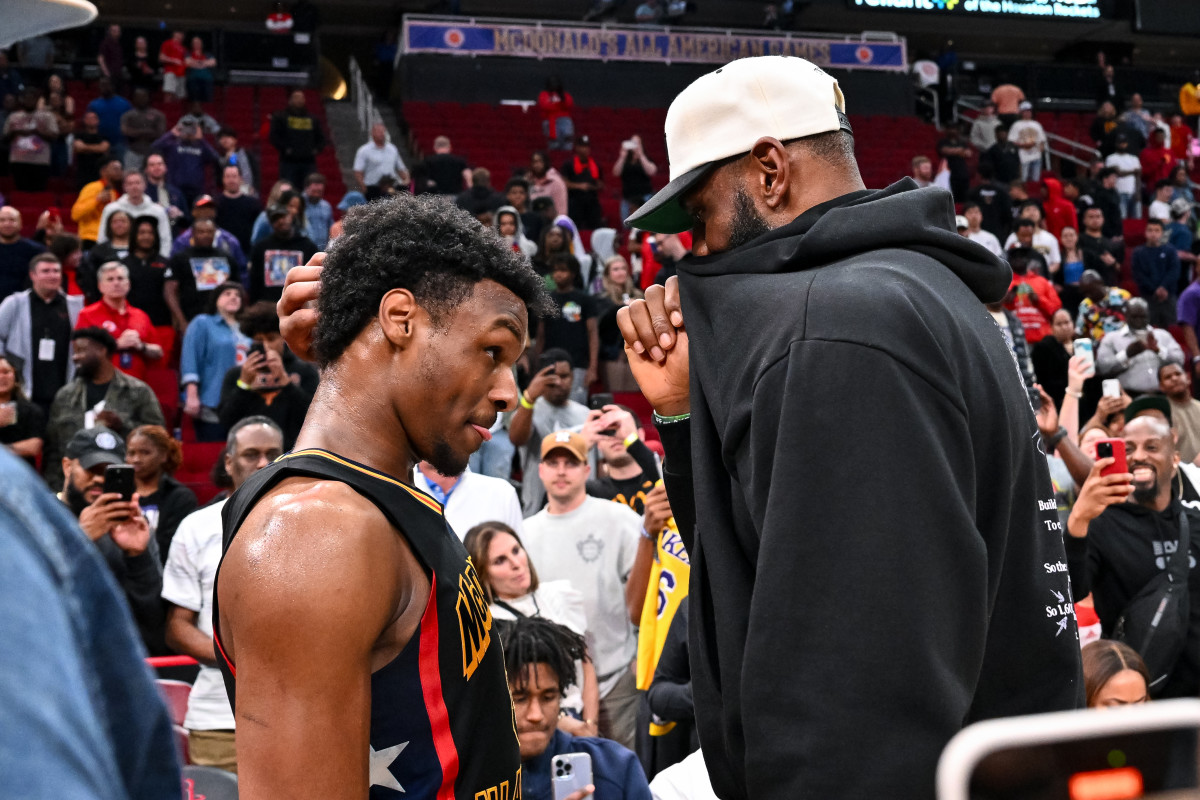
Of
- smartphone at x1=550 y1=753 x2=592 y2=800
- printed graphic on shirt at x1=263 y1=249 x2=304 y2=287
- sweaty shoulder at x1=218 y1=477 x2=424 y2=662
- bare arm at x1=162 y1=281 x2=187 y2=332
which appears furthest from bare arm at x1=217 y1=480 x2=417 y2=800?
printed graphic on shirt at x1=263 y1=249 x2=304 y2=287

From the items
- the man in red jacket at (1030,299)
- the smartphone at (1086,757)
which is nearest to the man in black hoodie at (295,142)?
the man in red jacket at (1030,299)

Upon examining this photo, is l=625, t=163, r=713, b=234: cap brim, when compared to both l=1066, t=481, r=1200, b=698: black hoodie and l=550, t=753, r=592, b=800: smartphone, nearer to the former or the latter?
l=550, t=753, r=592, b=800: smartphone

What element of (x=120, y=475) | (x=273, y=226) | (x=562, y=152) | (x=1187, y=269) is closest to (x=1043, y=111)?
(x=1187, y=269)

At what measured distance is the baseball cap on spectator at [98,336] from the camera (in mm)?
6910

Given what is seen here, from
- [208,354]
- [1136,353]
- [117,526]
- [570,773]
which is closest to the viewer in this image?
[570,773]

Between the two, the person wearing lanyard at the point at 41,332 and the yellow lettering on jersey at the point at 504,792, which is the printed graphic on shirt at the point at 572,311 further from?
the yellow lettering on jersey at the point at 504,792

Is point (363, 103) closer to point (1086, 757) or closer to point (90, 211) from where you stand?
point (90, 211)

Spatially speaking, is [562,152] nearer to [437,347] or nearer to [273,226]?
[273,226]

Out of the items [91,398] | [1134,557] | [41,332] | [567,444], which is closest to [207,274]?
[41,332]

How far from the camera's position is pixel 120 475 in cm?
465

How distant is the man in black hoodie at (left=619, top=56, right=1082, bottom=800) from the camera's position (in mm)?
1327

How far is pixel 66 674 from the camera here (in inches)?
27.8

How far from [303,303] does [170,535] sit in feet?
12.1

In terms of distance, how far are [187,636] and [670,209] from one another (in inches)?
→ 138
